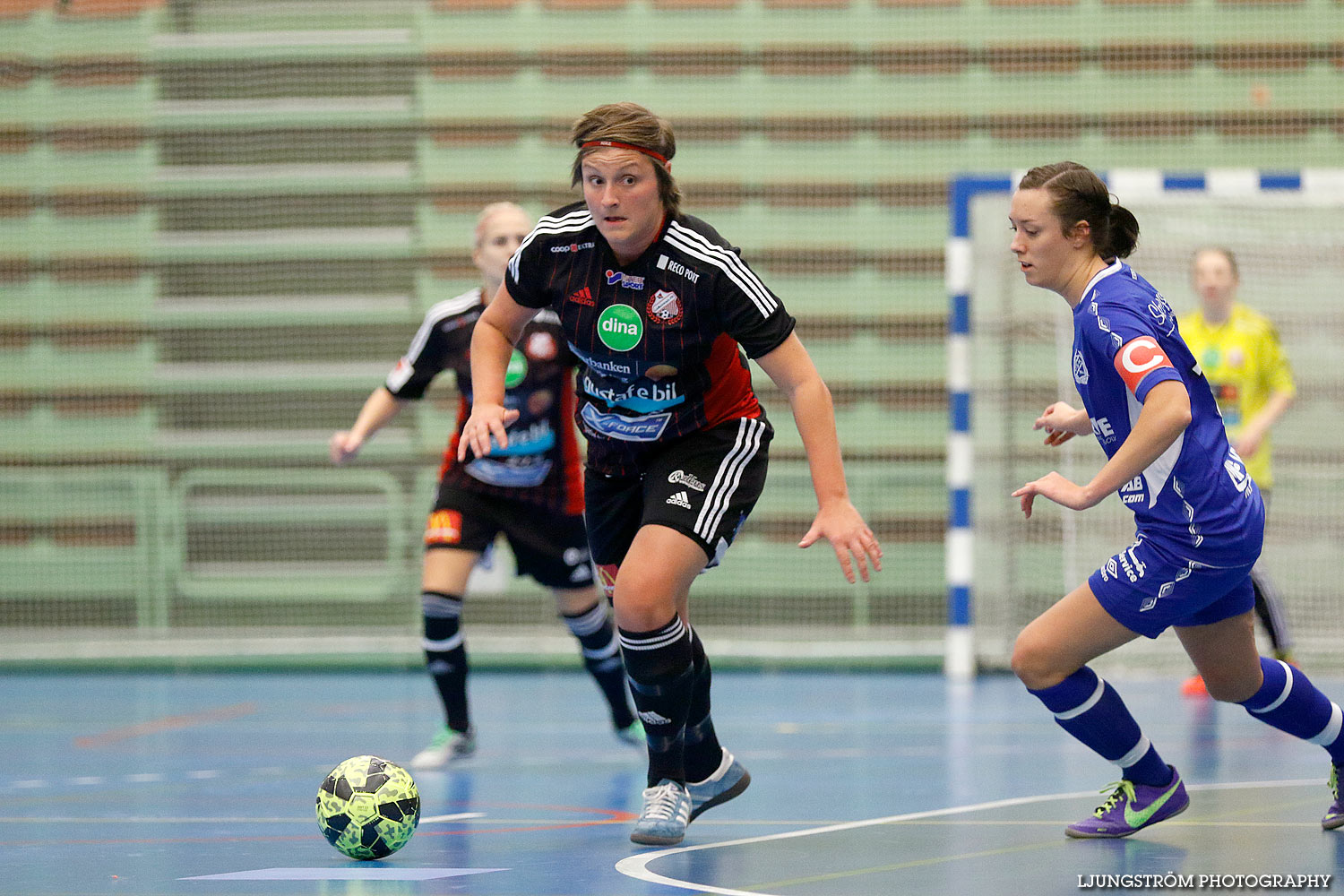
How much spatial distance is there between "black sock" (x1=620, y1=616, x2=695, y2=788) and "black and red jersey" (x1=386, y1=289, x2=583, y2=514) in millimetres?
1746

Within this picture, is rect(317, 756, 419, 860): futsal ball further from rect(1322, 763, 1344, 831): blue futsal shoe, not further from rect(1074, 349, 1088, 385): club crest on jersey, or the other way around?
rect(1322, 763, 1344, 831): blue futsal shoe

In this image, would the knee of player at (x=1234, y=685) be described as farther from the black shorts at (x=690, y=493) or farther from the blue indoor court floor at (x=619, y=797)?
the black shorts at (x=690, y=493)

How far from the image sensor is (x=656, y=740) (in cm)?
377

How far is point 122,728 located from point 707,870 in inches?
158

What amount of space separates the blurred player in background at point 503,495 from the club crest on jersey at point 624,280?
5.41ft

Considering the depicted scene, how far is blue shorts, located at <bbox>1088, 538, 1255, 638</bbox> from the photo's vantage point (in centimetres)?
338


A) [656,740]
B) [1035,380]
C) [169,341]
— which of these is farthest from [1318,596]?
[169,341]

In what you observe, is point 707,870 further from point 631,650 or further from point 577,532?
point 577,532

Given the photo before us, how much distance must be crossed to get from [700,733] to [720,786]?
0.16 m

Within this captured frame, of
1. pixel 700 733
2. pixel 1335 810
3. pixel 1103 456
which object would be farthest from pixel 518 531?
pixel 1103 456

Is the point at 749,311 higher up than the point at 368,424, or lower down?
higher up

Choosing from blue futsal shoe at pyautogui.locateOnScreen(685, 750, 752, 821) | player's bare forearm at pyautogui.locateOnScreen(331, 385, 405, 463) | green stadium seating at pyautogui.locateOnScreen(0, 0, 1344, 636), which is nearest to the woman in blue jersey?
blue futsal shoe at pyautogui.locateOnScreen(685, 750, 752, 821)

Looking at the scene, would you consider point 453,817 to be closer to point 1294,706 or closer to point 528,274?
point 528,274

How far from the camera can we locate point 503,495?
5.42 meters
